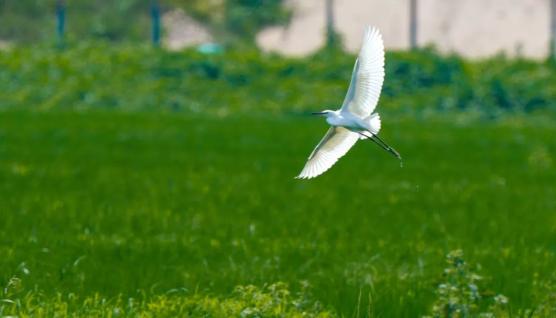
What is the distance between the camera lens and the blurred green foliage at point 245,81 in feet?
103

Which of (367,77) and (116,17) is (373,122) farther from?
(116,17)

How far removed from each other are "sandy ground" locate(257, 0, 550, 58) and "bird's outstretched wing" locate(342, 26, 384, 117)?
218 ft

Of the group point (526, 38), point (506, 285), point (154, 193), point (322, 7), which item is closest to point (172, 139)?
point (154, 193)

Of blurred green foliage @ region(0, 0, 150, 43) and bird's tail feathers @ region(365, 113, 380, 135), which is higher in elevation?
bird's tail feathers @ region(365, 113, 380, 135)

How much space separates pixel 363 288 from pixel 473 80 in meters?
28.1

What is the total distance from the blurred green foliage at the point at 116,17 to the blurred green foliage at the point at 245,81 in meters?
24.4

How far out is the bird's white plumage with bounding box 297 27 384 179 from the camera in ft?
10.3

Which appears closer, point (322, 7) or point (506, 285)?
point (506, 285)

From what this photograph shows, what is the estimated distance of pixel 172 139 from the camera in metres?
19.8

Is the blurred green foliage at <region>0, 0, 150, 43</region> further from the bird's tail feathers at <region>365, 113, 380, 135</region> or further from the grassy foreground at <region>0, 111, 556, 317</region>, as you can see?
the bird's tail feathers at <region>365, 113, 380, 135</region>

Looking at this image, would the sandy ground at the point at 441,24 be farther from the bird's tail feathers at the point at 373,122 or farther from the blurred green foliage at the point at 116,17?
the bird's tail feathers at the point at 373,122

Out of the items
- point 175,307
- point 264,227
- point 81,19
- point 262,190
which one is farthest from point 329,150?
point 81,19

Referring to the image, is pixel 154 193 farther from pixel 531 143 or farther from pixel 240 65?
pixel 240 65

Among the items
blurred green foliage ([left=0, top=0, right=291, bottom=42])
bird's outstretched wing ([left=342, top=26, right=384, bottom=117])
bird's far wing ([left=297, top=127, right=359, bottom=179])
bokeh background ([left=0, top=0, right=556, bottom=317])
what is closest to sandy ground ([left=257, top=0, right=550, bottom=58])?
blurred green foliage ([left=0, top=0, right=291, bottom=42])
